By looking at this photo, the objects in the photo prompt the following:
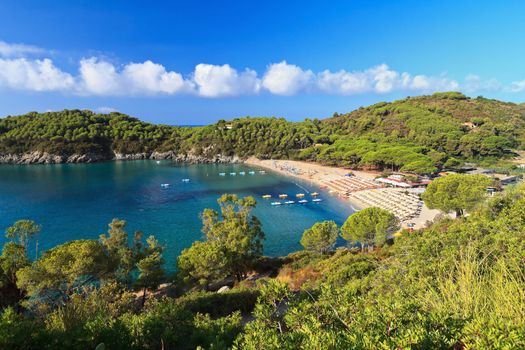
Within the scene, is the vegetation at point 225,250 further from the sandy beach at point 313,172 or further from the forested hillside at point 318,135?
the forested hillside at point 318,135

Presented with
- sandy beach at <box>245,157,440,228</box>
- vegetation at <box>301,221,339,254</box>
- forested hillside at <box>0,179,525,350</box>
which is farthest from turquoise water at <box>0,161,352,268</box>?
forested hillside at <box>0,179,525,350</box>

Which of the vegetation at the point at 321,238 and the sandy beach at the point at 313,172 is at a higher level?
the sandy beach at the point at 313,172

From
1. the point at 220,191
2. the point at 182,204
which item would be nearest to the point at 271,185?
the point at 220,191

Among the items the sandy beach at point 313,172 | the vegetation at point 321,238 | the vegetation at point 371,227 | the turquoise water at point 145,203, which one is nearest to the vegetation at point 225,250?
the vegetation at point 321,238

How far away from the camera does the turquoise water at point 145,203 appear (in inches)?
1142

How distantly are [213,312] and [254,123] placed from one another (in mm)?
82435

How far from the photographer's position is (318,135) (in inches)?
Answer: 3228

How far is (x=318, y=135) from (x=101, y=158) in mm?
59594

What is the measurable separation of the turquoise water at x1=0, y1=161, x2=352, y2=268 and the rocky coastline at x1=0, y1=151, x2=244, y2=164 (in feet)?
30.9

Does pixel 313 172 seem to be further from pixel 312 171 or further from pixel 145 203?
pixel 145 203

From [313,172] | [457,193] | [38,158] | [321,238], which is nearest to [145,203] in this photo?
[321,238]

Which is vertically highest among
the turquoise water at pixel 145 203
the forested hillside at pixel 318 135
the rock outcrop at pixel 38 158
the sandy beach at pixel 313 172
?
the forested hillside at pixel 318 135

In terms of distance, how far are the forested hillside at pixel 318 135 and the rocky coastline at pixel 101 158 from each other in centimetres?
93

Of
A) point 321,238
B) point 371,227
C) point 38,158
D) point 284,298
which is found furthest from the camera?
point 38,158
